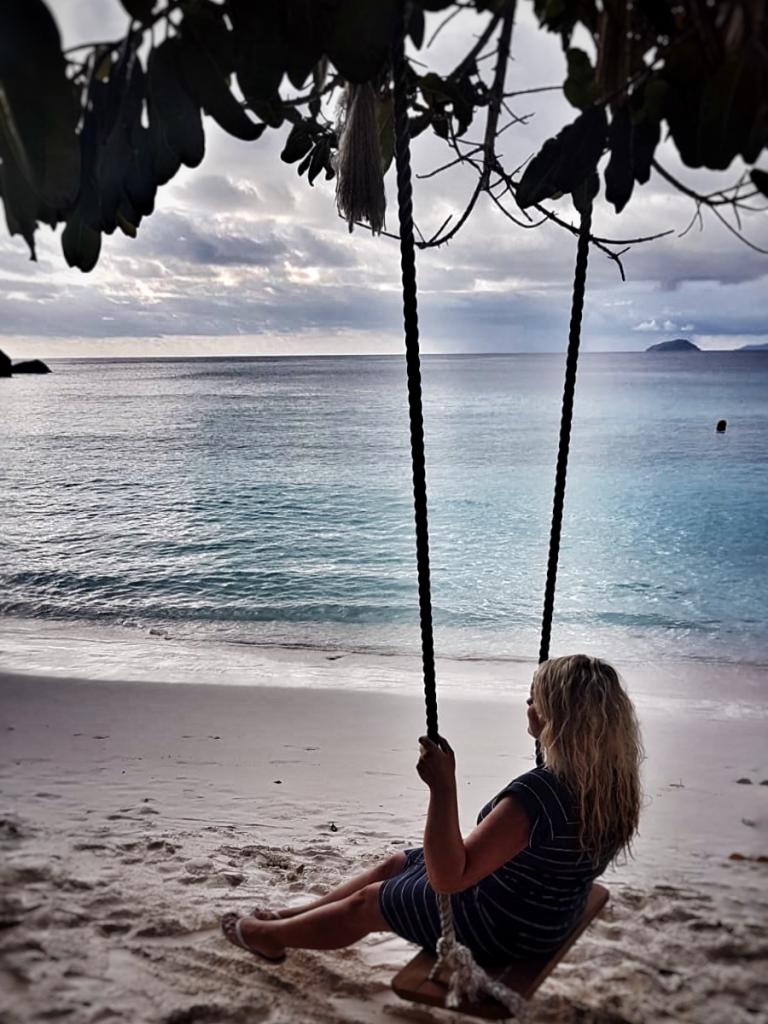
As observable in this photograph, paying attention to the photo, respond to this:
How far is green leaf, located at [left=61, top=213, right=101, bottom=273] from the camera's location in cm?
158

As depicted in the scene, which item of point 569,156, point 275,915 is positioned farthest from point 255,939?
point 569,156

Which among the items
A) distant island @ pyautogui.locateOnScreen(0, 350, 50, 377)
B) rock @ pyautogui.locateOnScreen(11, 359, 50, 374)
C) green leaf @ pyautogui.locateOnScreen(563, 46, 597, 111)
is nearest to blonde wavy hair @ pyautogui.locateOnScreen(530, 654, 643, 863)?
green leaf @ pyautogui.locateOnScreen(563, 46, 597, 111)

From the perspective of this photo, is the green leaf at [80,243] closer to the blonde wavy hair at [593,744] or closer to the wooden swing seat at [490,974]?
the blonde wavy hair at [593,744]

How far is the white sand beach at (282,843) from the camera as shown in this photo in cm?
210

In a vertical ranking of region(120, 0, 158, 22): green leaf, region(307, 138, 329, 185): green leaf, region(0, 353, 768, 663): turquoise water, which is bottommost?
region(0, 353, 768, 663): turquoise water

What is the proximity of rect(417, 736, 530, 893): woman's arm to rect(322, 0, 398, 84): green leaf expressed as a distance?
111cm

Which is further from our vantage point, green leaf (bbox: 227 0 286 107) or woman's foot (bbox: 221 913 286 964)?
woman's foot (bbox: 221 913 286 964)

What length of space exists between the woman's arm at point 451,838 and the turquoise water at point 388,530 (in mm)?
5456

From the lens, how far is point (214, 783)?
3.83 metres

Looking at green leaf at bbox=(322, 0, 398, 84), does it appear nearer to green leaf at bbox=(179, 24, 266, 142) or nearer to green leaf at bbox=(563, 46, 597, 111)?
green leaf at bbox=(179, 24, 266, 142)

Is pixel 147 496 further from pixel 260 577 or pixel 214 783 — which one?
pixel 214 783

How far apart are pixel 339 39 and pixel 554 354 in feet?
334

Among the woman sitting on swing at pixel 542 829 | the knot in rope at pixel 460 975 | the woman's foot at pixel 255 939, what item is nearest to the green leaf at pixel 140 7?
the woman sitting on swing at pixel 542 829

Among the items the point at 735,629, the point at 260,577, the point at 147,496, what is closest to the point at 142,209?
the point at 735,629
